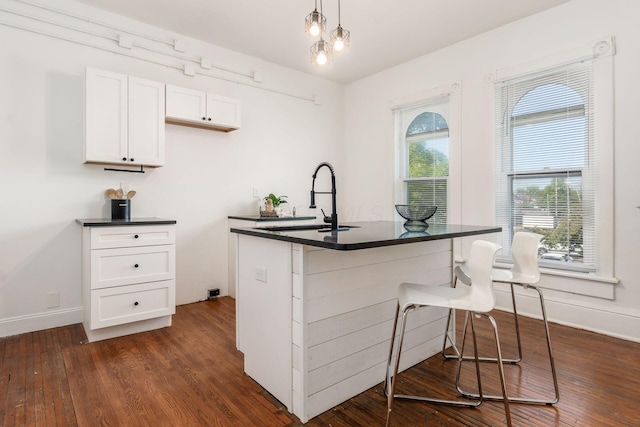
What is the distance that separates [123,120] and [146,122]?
→ 199 mm

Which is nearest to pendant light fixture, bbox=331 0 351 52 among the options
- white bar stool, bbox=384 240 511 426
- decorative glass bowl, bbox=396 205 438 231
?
decorative glass bowl, bbox=396 205 438 231

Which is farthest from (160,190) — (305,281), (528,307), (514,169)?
(528,307)

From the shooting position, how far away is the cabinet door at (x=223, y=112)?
3.78 meters

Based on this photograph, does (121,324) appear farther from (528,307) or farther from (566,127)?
(566,127)

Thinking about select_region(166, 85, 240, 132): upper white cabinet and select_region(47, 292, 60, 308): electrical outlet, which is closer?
select_region(47, 292, 60, 308): electrical outlet

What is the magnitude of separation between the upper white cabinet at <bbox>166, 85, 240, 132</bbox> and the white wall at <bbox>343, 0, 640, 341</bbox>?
208cm

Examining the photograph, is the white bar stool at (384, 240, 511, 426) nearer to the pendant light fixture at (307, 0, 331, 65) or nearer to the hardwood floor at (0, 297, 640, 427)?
the hardwood floor at (0, 297, 640, 427)

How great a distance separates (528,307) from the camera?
3.43m

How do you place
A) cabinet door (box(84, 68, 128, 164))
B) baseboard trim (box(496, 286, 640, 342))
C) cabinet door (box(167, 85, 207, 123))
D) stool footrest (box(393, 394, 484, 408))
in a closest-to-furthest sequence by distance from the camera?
stool footrest (box(393, 394, 484, 408))
baseboard trim (box(496, 286, 640, 342))
cabinet door (box(84, 68, 128, 164))
cabinet door (box(167, 85, 207, 123))

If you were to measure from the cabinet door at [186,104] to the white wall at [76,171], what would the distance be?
305 millimetres

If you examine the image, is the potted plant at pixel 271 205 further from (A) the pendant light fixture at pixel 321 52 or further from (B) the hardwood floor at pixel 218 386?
(A) the pendant light fixture at pixel 321 52

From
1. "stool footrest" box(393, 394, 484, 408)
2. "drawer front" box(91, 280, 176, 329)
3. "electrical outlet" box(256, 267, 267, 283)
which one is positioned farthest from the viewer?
"drawer front" box(91, 280, 176, 329)

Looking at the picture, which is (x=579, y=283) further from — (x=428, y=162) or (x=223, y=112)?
(x=223, y=112)

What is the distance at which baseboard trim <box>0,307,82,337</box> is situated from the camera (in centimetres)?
290
